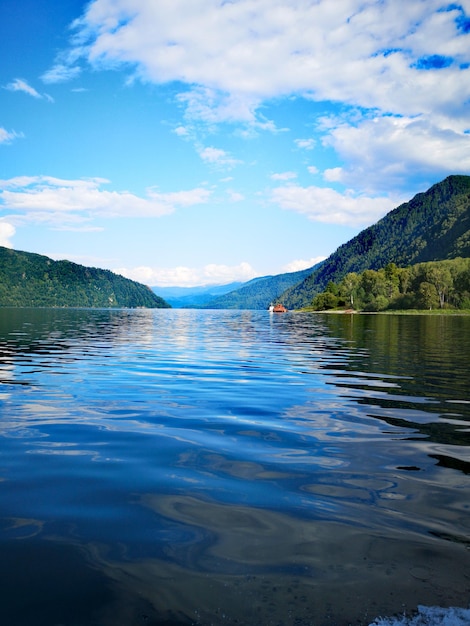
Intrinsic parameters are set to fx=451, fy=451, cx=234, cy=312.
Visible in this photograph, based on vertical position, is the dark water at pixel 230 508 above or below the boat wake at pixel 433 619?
below

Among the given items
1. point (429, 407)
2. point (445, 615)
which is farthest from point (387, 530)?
point (429, 407)

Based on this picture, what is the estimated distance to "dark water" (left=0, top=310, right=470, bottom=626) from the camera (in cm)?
488

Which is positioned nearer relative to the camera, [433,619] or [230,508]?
[433,619]

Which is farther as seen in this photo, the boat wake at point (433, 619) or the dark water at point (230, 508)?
the dark water at point (230, 508)

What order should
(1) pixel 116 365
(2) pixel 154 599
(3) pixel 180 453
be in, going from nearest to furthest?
(2) pixel 154 599
(3) pixel 180 453
(1) pixel 116 365

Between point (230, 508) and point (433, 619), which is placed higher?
point (433, 619)

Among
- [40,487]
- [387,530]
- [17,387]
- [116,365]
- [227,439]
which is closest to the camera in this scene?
[387,530]

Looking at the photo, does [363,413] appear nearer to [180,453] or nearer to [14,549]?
[180,453]

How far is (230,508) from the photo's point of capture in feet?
23.8

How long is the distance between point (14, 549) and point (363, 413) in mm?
11361

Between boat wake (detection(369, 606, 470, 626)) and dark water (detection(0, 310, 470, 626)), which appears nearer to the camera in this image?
boat wake (detection(369, 606, 470, 626))

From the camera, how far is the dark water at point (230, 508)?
4.88m

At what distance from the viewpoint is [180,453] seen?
10359 millimetres

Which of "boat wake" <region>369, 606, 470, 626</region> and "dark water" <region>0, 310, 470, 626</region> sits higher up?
"boat wake" <region>369, 606, 470, 626</region>
